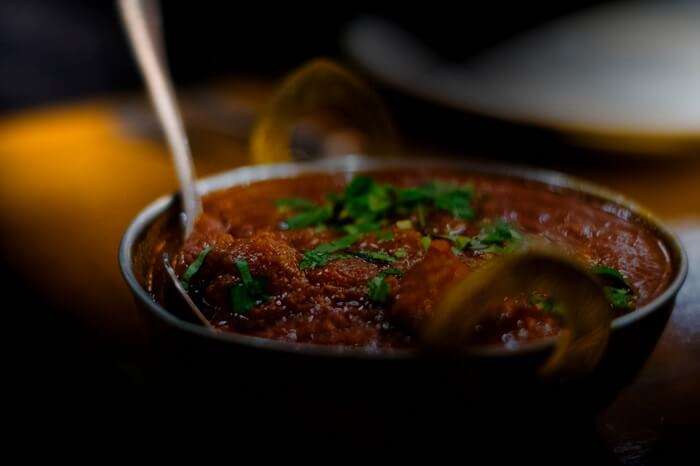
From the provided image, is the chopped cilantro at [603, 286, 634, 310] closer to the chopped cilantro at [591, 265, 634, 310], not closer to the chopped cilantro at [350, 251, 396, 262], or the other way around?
the chopped cilantro at [591, 265, 634, 310]

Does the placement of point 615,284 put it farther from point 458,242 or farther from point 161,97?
point 161,97

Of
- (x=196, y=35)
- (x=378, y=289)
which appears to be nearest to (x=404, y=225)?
(x=378, y=289)

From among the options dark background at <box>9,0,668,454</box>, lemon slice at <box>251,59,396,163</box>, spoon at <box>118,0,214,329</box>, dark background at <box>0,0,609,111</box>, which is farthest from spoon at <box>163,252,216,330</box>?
dark background at <box>0,0,609,111</box>

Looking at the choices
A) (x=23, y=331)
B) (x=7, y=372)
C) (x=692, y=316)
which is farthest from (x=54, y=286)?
(x=692, y=316)

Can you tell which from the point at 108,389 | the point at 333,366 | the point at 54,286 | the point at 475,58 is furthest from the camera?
the point at 475,58

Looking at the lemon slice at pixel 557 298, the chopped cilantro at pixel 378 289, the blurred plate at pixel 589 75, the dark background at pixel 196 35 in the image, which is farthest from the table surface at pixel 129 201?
the dark background at pixel 196 35

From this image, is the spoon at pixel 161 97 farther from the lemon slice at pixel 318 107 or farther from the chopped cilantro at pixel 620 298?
the chopped cilantro at pixel 620 298

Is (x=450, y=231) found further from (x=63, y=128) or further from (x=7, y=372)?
(x=63, y=128)

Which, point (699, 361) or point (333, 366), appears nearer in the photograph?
point (333, 366)
